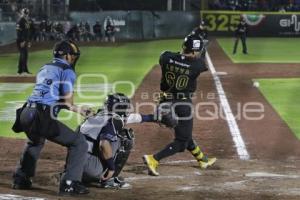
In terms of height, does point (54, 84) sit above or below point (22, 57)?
above

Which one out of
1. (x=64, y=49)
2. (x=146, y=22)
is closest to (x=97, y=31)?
(x=146, y=22)

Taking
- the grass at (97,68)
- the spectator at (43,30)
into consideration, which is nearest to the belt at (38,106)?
the grass at (97,68)

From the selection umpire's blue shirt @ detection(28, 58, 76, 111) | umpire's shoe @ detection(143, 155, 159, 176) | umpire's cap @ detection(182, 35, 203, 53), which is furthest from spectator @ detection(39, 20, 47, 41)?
umpire's blue shirt @ detection(28, 58, 76, 111)

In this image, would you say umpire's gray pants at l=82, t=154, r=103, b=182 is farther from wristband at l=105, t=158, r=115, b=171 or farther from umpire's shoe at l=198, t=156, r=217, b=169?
umpire's shoe at l=198, t=156, r=217, b=169

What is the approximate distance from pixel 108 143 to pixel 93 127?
0.34 meters

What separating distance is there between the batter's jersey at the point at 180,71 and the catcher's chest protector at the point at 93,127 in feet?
4.74

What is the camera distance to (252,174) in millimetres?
7676

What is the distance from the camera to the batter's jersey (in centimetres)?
807

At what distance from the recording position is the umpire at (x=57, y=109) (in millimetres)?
6395

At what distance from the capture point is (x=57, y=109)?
6512 mm

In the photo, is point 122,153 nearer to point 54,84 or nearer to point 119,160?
point 119,160

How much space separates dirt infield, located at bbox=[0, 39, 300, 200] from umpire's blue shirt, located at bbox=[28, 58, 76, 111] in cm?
97

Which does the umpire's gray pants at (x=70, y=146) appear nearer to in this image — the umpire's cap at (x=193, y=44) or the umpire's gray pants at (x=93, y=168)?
the umpire's gray pants at (x=93, y=168)

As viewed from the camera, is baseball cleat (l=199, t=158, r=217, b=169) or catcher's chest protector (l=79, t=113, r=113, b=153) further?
baseball cleat (l=199, t=158, r=217, b=169)
